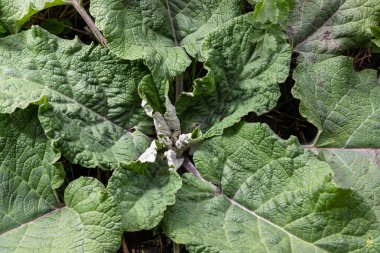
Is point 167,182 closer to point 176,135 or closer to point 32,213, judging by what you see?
point 176,135

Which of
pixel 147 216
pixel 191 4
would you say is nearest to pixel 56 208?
pixel 147 216

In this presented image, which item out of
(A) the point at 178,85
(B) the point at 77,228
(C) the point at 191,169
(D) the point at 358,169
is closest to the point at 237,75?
(A) the point at 178,85

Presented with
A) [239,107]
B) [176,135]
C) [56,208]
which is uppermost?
[239,107]

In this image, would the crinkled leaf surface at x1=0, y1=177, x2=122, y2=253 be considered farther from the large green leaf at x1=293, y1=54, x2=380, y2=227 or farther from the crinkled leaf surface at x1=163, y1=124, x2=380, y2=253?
the large green leaf at x1=293, y1=54, x2=380, y2=227

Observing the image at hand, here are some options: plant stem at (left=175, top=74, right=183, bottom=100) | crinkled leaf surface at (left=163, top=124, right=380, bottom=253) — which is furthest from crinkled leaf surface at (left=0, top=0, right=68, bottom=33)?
crinkled leaf surface at (left=163, top=124, right=380, bottom=253)

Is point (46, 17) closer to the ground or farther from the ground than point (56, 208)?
farther from the ground

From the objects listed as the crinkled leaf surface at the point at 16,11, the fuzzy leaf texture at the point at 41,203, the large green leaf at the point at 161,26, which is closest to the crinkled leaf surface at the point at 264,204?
the fuzzy leaf texture at the point at 41,203
